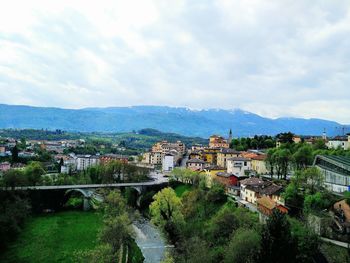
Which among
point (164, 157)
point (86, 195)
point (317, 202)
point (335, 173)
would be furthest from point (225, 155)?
point (317, 202)

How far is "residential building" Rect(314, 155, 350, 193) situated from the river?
70.0 feet

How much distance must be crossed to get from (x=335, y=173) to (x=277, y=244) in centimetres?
2490

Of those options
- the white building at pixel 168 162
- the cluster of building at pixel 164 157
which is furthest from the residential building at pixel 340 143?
the white building at pixel 168 162

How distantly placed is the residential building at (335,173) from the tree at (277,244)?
21.0 metres

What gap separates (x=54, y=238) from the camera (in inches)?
1843

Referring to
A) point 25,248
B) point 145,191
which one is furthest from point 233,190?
point 25,248

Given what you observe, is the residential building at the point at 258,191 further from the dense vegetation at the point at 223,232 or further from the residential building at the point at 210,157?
the residential building at the point at 210,157

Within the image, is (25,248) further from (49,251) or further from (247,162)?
(247,162)

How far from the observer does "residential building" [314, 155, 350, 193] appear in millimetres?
45312

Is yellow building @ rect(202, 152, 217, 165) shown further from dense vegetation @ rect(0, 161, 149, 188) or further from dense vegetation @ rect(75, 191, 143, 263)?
dense vegetation @ rect(75, 191, 143, 263)

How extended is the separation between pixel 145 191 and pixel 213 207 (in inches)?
965

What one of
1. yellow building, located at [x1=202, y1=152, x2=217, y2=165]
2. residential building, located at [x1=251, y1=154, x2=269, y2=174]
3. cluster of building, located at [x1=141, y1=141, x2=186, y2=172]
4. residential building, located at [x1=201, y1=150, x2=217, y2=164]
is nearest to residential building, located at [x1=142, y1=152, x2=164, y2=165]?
cluster of building, located at [x1=141, y1=141, x2=186, y2=172]

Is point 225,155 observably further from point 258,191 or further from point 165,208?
point 165,208

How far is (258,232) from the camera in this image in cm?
3247
